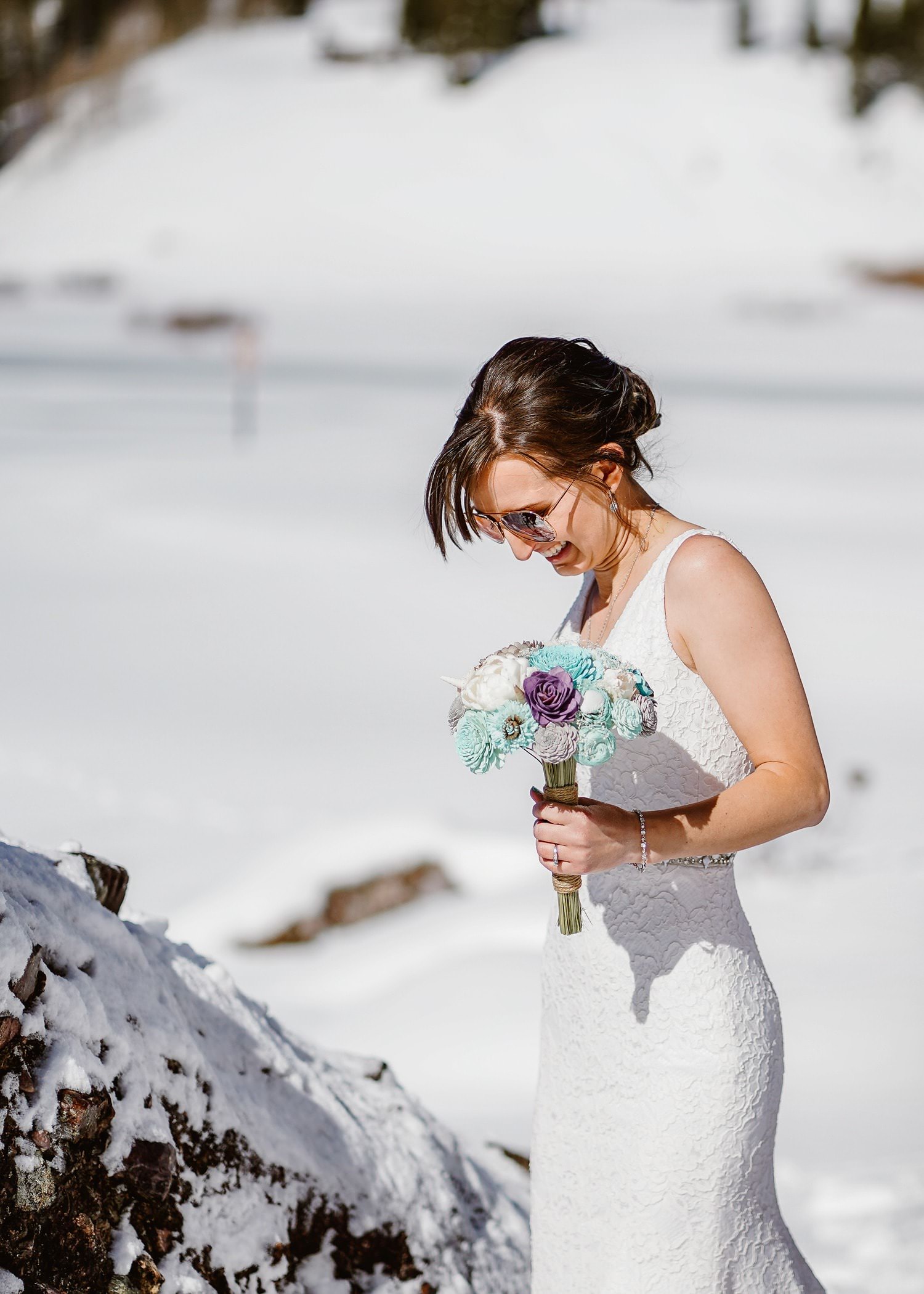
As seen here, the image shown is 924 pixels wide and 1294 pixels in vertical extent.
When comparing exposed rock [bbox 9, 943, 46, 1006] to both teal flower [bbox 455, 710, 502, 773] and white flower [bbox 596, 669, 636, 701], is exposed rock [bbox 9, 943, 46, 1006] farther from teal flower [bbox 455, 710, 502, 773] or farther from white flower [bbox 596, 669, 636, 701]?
white flower [bbox 596, 669, 636, 701]

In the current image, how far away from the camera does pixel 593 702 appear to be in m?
1.58

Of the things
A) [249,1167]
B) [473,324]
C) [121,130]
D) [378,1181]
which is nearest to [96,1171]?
[249,1167]

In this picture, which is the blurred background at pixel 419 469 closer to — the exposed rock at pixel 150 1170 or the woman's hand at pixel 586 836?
the woman's hand at pixel 586 836

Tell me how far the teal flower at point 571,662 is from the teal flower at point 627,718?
0.04 metres

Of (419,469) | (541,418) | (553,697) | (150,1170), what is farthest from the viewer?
(419,469)

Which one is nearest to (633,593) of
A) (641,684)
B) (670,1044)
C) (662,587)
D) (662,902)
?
(662,587)

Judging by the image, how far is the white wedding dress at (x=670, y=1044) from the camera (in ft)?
5.72

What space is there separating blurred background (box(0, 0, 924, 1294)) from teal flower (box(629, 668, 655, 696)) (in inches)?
20.5

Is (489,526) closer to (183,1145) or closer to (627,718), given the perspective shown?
(627,718)

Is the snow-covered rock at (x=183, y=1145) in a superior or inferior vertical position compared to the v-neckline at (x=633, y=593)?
inferior

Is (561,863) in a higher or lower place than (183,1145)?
higher

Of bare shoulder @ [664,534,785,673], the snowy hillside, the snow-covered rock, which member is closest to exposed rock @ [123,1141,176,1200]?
the snow-covered rock

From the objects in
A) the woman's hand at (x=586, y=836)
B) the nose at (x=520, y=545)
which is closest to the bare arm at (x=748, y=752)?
the woman's hand at (x=586, y=836)

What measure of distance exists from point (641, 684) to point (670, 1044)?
50 cm
